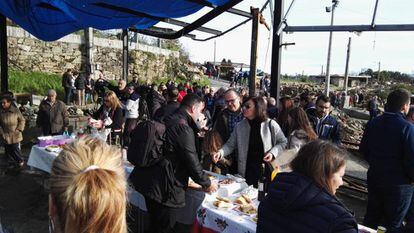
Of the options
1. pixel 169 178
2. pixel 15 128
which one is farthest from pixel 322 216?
pixel 15 128

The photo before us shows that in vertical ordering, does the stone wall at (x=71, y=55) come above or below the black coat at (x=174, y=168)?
above

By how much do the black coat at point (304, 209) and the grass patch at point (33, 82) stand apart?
1329 cm

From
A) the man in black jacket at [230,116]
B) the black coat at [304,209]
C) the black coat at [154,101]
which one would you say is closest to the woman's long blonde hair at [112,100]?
the man in black jacket at [230,116]

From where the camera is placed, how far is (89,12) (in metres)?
6.11

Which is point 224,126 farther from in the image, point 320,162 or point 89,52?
point 89,52

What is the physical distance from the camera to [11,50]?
47.1ft

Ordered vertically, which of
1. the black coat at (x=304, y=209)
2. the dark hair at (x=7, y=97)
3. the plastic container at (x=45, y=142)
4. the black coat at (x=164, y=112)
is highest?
the black coat at (x=164, y=112)

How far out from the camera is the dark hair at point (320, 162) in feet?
6.18

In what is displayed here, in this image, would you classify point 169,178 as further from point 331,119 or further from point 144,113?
point 144,113

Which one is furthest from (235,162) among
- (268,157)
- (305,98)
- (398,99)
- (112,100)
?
(112,100)

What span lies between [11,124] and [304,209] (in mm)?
6830

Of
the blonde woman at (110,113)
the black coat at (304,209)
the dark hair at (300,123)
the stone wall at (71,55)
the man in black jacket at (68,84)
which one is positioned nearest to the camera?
the black coat at (304,209)

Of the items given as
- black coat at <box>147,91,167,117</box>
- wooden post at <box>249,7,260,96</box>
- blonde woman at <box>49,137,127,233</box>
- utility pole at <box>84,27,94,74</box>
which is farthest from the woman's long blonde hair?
utility pole at <box>84,27,94,74</box>

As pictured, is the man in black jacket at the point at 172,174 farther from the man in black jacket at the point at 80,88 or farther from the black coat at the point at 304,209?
the man in black jacket at the point at 80,88
